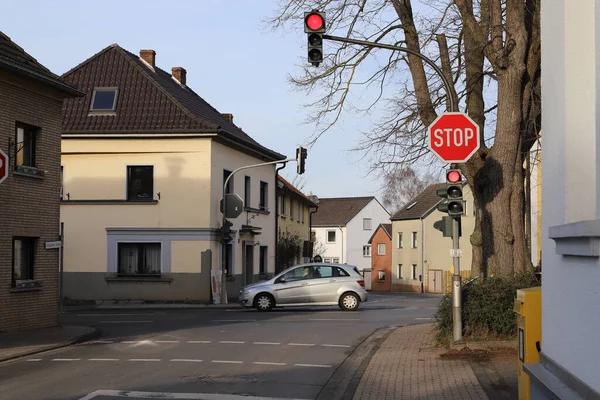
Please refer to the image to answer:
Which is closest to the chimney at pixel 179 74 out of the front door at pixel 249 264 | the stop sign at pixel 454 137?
the front door at pixel 249 264

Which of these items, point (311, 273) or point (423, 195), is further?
point (423, 195)

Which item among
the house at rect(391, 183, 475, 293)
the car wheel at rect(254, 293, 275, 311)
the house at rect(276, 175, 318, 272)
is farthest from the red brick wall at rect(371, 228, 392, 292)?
the car wheel at rect(254, 293, 275, 311)

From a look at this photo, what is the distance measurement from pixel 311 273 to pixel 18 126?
38.3ft

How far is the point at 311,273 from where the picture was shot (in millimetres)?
26797

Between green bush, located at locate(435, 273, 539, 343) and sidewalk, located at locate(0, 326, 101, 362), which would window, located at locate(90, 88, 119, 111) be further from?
green bush, located at locate(435, 273, 539, 343)

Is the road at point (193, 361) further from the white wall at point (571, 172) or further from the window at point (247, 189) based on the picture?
the window at point (247, 189)

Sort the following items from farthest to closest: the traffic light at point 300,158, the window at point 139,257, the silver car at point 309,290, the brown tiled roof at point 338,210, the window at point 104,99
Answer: the brown tiled roof at point 338,210 → the window at point 104,99 → the window at point 139,257 → the traffic light at point 300,158 → the silver car at point 309,290

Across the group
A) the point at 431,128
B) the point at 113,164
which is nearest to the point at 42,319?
the point at 431,128

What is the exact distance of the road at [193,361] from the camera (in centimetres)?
1046

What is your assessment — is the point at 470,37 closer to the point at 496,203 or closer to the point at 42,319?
the point at 496,203

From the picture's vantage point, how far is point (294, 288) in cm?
2672

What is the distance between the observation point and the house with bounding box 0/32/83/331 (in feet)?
57.6

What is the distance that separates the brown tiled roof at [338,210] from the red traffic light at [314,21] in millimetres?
76985

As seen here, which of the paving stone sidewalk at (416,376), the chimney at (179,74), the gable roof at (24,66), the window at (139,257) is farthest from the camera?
the chimney at (179,74)
